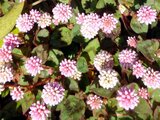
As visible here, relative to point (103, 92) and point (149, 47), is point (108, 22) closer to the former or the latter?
point (149, 47)

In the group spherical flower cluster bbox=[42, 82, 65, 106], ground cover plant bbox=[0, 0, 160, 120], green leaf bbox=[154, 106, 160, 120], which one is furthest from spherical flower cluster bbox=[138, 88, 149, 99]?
spherical flower cluster bbox=[42, 82, 65, 106]

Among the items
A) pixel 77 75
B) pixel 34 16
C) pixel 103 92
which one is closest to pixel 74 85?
pixel 77 75

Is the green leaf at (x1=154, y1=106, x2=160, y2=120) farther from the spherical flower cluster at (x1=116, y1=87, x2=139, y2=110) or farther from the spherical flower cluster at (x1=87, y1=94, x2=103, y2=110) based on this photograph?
the spherical flower cluster at (x1=87, y1=94, x2=103, y2=110)

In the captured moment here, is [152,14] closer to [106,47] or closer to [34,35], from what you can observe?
[106,47]

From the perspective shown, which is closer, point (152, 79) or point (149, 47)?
point (152, 79)

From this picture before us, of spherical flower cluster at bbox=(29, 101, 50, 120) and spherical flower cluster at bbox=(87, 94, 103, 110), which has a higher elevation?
spherical flower cluster at bbox=(29, 101, 50, 120)

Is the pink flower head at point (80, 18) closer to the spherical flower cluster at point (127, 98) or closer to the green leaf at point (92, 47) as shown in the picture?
the green leaf at point (92, 47)
